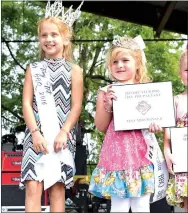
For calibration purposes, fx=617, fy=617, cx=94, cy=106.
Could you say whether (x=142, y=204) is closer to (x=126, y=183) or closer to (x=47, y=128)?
(x=126, y=183)

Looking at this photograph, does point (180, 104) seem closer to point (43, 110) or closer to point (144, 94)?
point (144, 94)

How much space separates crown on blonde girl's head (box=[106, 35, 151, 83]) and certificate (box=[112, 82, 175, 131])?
210mm

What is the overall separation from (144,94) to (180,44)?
7159mm

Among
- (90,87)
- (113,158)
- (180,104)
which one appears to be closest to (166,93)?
(180,104)

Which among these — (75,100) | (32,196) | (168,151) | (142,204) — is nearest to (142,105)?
(168,151)

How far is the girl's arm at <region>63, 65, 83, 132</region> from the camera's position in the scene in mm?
3178

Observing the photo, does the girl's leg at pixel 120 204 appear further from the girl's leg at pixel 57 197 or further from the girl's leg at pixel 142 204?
the girl's leg at pixel 57 197

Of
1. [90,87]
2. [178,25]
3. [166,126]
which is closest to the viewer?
[166,126]

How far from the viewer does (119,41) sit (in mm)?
3275

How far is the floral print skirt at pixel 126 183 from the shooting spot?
3.02 meters

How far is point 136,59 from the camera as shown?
325 cm

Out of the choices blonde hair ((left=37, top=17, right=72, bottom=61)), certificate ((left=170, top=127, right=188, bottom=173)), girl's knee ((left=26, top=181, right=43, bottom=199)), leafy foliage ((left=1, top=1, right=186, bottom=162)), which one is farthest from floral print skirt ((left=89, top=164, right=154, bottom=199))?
A: leafy foliage ((left=1, top=1, right=186, bottom=162))

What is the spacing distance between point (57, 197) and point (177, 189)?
62 cm

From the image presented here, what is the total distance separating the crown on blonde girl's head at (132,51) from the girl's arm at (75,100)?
172 millimetres
